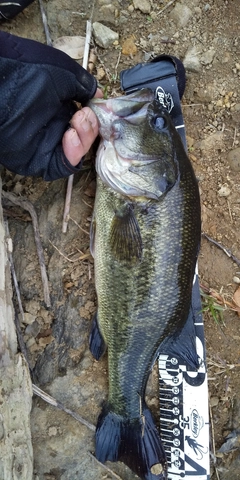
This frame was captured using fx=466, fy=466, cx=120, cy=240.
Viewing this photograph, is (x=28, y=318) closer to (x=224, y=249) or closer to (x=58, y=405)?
(x=58, y=405)

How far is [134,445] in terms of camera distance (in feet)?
11.6

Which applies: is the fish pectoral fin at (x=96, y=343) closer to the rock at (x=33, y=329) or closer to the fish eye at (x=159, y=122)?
the rock at (x=33, y=329)

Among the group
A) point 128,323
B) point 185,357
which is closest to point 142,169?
point 128,323

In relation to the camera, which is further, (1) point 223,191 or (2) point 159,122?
(1) point 223,191

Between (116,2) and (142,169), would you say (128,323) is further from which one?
(116,2)

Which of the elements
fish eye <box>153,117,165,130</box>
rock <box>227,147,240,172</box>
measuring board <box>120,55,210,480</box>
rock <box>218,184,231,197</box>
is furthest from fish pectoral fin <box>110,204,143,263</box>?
rock <box>227,147,240,172</box>

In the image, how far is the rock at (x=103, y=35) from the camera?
3781 mm

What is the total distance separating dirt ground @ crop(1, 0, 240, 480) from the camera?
371cm

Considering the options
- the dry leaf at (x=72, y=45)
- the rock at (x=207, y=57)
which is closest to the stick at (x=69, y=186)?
the dry leaf at (x=72, y=45)

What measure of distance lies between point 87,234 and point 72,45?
1.53m

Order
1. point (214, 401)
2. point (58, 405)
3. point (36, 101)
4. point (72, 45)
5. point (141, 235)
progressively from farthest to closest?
point (214, 401) < point (72, 45) < point (58, 405) < point (141, 235) < point (36, 101)

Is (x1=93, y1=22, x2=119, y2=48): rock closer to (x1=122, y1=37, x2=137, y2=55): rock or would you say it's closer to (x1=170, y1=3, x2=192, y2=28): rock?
(x1=122, y1=37, x2=137, y2=55): rock

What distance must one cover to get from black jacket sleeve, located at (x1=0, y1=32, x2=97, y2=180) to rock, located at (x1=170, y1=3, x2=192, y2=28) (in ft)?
3.73

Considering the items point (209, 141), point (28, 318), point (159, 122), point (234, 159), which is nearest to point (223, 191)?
point (234, 159)
